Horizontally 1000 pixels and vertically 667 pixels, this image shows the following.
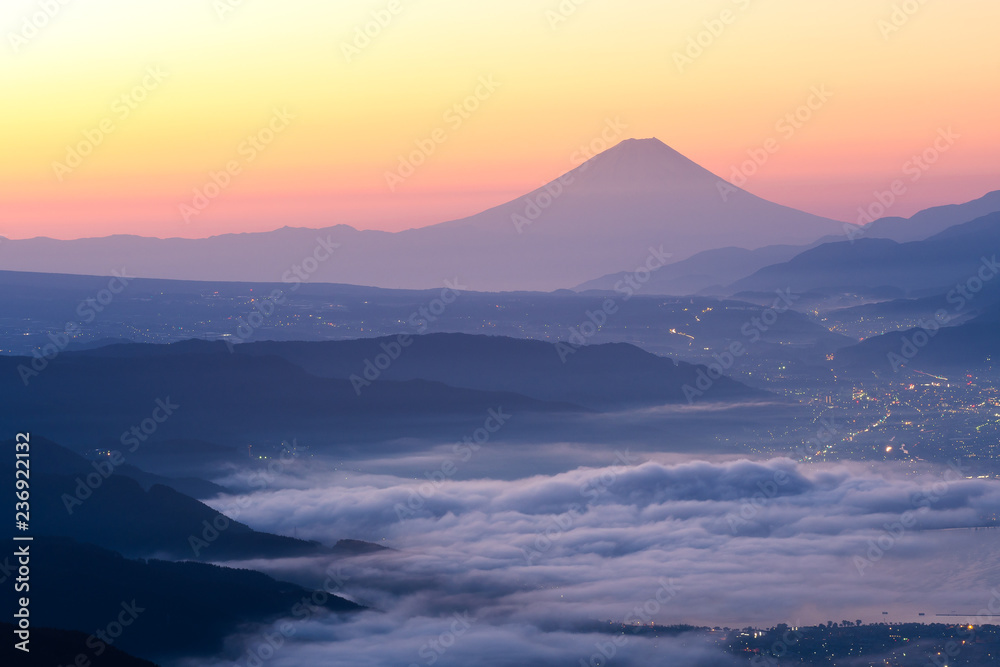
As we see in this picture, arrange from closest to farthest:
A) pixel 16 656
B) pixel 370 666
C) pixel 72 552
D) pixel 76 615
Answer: pixel 16 656 → pixel 76 615 → pixel 72 552 → pixel 370 666

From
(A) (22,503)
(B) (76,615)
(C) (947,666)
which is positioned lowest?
(C) (947,666)

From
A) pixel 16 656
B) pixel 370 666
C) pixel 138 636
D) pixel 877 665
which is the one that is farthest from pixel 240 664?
pixel 877 665

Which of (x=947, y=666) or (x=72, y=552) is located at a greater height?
(x=72, y=552)

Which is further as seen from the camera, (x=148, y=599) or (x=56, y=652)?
(x=148, y=599)

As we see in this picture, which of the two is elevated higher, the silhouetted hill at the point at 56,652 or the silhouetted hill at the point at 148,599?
the silhouetted hill at the point at 148,599

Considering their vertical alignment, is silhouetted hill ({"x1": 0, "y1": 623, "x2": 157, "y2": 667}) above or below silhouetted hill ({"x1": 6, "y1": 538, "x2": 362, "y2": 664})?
below

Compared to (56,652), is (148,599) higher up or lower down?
higher up

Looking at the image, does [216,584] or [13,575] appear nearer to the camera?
[13,575]

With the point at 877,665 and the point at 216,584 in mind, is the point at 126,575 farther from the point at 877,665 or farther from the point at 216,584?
the point at 877,665

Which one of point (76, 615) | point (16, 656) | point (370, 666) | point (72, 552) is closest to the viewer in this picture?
point (16, 656)

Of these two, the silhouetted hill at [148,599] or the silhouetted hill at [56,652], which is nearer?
the silhouetted hill at [56,652]

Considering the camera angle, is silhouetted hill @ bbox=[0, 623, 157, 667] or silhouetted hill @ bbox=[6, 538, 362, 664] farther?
silhouetted hill @ bbox=[6, 538, 362, 664]
